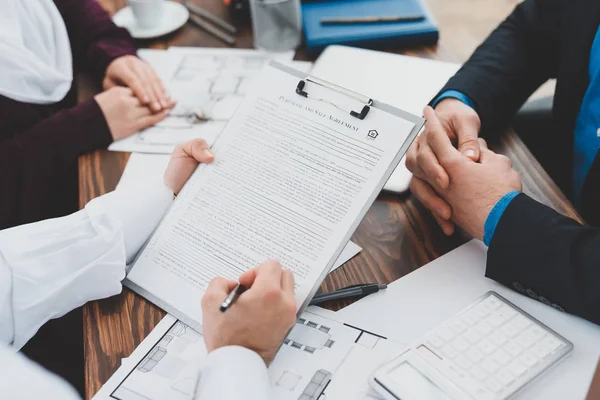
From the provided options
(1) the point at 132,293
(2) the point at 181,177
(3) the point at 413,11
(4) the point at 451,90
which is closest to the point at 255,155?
(2) the point at 181,177

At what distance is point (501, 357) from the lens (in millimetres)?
576

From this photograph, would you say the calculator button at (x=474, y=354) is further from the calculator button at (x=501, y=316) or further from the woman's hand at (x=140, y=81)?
the woman's hand at (x=140, y=81)

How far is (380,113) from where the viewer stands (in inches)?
26.6

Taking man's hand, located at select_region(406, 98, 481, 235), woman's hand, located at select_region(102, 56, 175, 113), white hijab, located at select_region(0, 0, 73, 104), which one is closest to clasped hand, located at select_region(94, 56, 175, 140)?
woman's hand, located at select_region(102, 56, 175, 113)

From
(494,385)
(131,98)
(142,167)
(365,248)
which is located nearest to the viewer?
(494,385)

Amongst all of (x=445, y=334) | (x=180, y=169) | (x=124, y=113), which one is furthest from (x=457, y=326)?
(x=124, y=113)

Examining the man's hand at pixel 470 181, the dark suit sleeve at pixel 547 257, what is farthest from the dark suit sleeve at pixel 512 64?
the dark suit sleeve at pixel 547 257

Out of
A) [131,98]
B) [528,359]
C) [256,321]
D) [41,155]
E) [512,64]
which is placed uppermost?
[512,64]

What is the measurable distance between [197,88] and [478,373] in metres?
0.79

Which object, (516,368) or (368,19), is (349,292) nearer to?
(516,368)

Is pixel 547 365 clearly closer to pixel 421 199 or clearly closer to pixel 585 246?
pixel 585 246

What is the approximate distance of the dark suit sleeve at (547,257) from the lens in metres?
0.62

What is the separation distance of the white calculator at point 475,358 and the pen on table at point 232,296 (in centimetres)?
18

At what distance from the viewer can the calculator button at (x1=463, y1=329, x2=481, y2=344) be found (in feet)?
1.95
